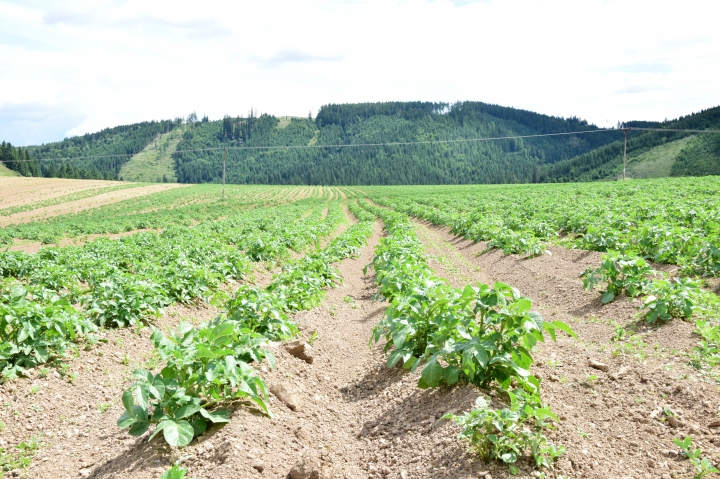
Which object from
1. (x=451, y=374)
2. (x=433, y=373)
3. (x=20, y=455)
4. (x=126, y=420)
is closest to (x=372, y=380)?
(x=433, y=373)

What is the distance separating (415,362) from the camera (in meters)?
4.90

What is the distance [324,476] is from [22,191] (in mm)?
79696

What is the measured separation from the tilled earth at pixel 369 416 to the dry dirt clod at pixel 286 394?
0.05 feet

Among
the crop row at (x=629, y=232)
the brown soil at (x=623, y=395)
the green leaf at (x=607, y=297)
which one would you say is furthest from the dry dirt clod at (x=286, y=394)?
the crop row at (x=629, y=232)

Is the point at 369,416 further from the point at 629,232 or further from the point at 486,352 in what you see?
the point at 629,232

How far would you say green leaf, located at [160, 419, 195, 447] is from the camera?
364 centimetres

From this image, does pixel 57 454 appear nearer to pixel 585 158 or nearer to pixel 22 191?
pixel 22 191

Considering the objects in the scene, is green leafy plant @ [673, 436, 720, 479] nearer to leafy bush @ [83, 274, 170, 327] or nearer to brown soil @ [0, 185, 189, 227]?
leafy bush @ [83, 274, 170, 327]

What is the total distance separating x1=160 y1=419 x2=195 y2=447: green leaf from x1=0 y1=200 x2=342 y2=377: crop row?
3.14 m

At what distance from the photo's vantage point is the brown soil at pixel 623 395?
11.8ft

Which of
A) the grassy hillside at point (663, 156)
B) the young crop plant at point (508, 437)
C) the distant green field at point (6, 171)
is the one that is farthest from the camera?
the distant green field at point (6, 171)

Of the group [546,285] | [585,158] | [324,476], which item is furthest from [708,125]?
[324,476]

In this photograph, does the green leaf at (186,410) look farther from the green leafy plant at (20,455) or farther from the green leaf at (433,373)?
the green leaf at (433,373)

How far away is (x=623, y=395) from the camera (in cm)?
455
